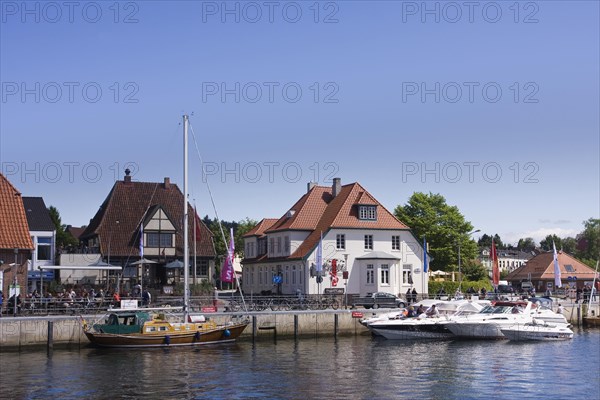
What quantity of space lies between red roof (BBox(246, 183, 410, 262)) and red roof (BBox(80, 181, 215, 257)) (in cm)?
783

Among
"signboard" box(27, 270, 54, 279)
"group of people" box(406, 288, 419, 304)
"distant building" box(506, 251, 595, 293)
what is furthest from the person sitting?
"distant building" box(506, 251, 595, 293)

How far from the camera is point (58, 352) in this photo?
41406 millimetres

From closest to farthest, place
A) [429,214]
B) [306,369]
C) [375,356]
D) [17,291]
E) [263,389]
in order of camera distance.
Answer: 1. [263,389]
2. [306,369]
3. [375,356]
4. [17,291]
5. [429,214]

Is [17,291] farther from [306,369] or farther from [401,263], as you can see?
[401,263]

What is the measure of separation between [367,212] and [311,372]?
3403cm

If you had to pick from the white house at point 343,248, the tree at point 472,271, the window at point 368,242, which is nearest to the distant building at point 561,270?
the tree at point 472,271

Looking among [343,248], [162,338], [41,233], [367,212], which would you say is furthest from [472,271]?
[162,338]

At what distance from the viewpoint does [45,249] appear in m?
64.4

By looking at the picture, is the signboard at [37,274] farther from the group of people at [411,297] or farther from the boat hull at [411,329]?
the group of people at [411,297]

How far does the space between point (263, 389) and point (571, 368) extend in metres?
15.9

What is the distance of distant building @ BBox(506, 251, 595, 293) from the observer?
3767 inches

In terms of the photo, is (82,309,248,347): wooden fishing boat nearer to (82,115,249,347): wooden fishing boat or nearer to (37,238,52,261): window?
(82,115,249,347): wooden fishing boat

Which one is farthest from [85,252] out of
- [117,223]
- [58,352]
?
[58,352]

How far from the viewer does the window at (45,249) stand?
208 ft
